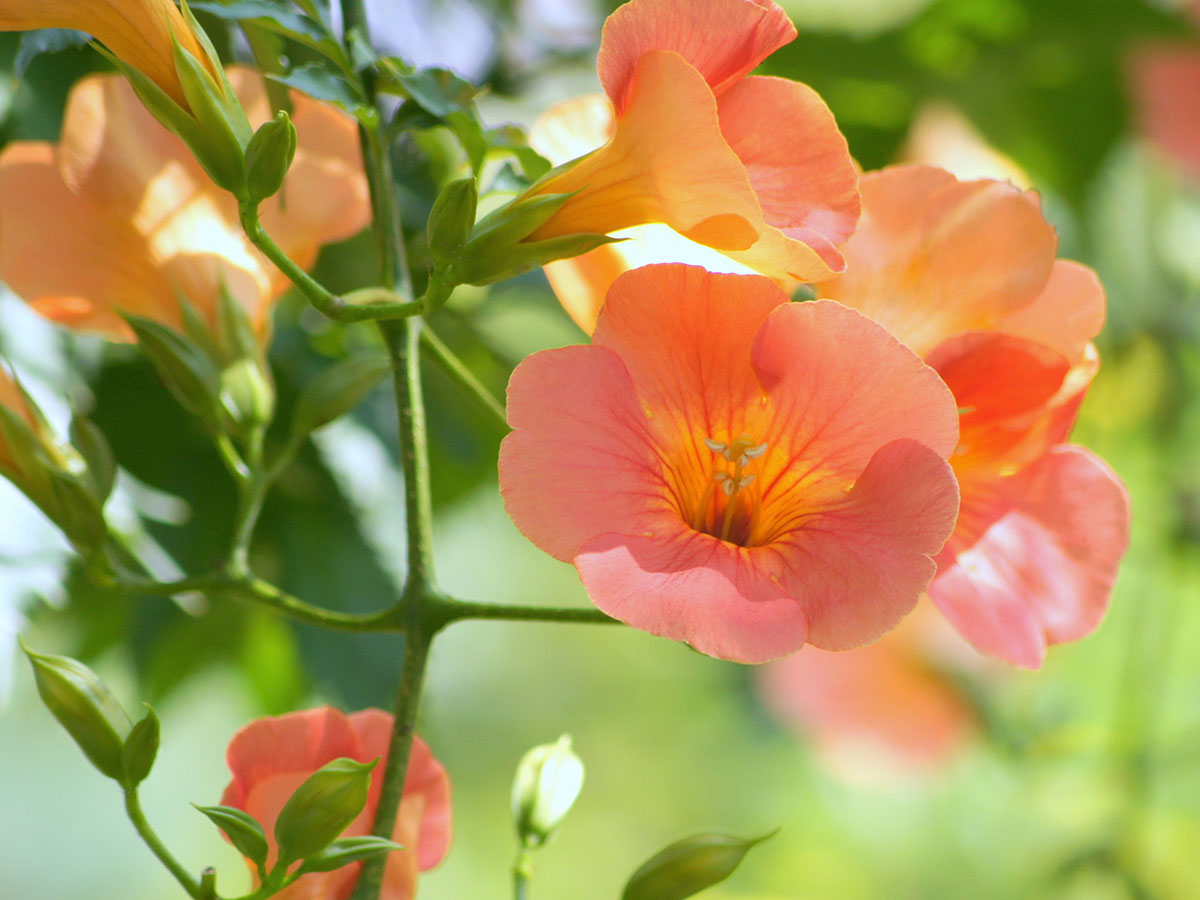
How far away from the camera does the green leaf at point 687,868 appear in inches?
15.2

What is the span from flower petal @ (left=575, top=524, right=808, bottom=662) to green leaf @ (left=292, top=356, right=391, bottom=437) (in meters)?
0.17

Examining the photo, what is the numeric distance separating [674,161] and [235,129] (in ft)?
0.46

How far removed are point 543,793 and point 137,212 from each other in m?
0.30

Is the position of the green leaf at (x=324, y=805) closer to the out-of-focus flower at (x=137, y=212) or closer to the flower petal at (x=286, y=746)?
the flower petal at (x=286, y=746)

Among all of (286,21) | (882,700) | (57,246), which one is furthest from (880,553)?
(882,700)

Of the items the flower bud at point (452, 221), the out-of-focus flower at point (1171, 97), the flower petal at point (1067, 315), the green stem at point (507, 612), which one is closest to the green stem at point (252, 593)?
the green stem at point (507, 612)

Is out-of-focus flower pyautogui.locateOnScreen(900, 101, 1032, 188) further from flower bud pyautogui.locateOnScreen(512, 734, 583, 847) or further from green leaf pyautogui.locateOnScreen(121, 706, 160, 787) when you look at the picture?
green leaf pyautogui.locateOnScreen(121, 706, 160, 787)

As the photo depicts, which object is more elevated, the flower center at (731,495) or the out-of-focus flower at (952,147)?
the flower center at (731,495)

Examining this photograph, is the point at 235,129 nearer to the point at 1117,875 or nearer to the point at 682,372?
the point at 682,372

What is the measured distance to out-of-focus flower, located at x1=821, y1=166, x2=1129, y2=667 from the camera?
1.24ft

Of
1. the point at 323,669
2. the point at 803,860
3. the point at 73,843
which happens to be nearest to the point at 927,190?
the point at 323,669

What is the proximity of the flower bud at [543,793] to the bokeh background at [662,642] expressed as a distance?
16 centimetres

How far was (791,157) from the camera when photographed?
365mm

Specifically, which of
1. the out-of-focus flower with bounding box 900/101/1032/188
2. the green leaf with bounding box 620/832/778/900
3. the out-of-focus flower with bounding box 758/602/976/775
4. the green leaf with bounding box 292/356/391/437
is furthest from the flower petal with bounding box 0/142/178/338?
the out-of-focus flower with bounding box 758/602/976/775
